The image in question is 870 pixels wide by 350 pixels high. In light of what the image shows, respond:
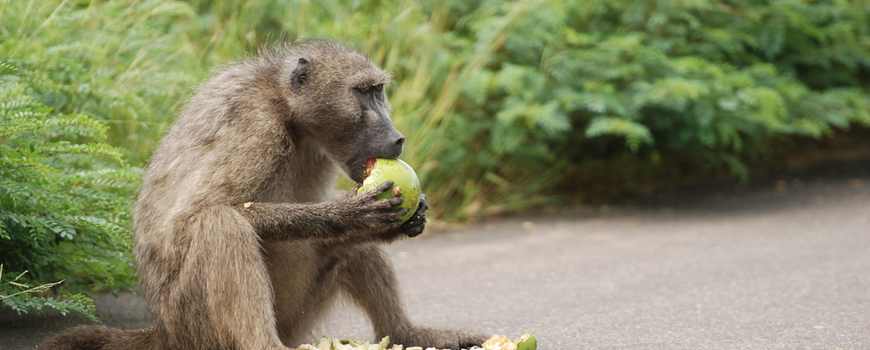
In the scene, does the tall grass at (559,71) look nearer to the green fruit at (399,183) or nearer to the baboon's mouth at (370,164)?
the baboon's mouth at (370,164)

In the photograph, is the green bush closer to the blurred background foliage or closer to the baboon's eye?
the baboon's eye

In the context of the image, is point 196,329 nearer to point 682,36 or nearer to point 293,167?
point 293,167

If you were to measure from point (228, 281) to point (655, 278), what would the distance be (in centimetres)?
304

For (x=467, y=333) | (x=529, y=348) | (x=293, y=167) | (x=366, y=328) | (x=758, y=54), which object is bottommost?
(x=366, y=328)

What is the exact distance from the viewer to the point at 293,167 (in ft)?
10.7

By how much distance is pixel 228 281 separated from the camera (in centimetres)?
281

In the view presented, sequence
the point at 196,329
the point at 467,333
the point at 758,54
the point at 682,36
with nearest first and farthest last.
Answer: the point at 196,329, the point at 467,333, the point at 682,36, the point at 758,54

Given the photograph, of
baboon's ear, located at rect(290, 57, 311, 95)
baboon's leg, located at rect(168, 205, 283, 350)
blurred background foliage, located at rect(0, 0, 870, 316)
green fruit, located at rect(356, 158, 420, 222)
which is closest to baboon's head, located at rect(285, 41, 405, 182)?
baboon's ear, located at rect(290, 57, 311, 95)

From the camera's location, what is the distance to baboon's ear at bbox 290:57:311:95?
3.30 meters

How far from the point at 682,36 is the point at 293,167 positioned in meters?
4.79

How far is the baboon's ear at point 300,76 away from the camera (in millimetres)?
3299

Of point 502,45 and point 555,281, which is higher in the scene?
point 502,45

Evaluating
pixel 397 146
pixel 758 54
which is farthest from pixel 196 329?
pixel 758 54

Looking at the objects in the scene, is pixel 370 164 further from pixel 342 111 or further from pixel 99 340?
pixel 99 340
